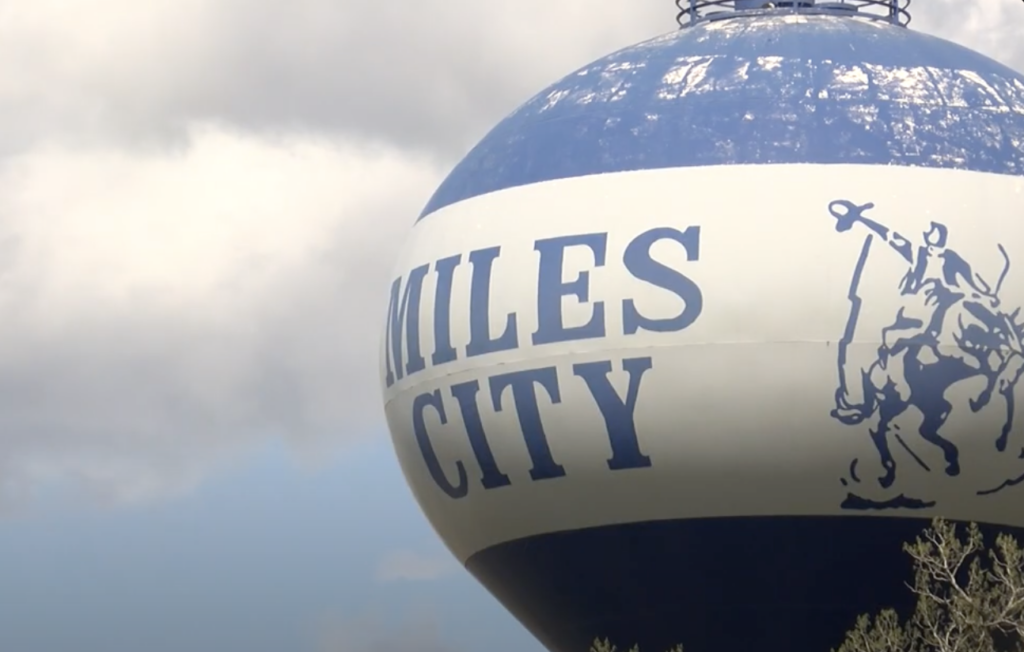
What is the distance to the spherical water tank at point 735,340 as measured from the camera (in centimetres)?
3334

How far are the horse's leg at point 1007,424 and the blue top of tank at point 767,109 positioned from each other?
8.62 feet

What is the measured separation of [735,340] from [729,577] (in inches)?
114

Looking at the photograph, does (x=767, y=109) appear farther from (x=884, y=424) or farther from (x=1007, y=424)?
(x=1007, y=424)

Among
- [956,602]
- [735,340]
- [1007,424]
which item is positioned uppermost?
[735,340]

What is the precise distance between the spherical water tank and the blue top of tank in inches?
1.6

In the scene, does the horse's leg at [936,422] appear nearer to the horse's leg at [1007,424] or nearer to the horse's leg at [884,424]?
the horse's leg at [884,424]

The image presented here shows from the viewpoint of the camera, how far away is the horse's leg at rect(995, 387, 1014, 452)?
3378 centimetres

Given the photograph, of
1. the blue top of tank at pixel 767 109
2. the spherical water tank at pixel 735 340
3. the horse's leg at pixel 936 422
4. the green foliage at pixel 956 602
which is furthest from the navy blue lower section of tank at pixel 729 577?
the blue top of tank at pixel 767 109

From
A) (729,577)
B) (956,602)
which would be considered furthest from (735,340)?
(956,602)

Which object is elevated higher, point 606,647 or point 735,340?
point 735,340

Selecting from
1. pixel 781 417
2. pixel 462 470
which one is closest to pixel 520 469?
pixel 462 470

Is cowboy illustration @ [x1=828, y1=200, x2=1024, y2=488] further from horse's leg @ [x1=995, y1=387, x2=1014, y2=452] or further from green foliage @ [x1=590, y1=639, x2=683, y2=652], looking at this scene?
green foliage @ [x1=590, y1=639, x2=683, y2=652]

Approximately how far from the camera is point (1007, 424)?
33.8 m

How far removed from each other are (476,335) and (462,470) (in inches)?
69.2
